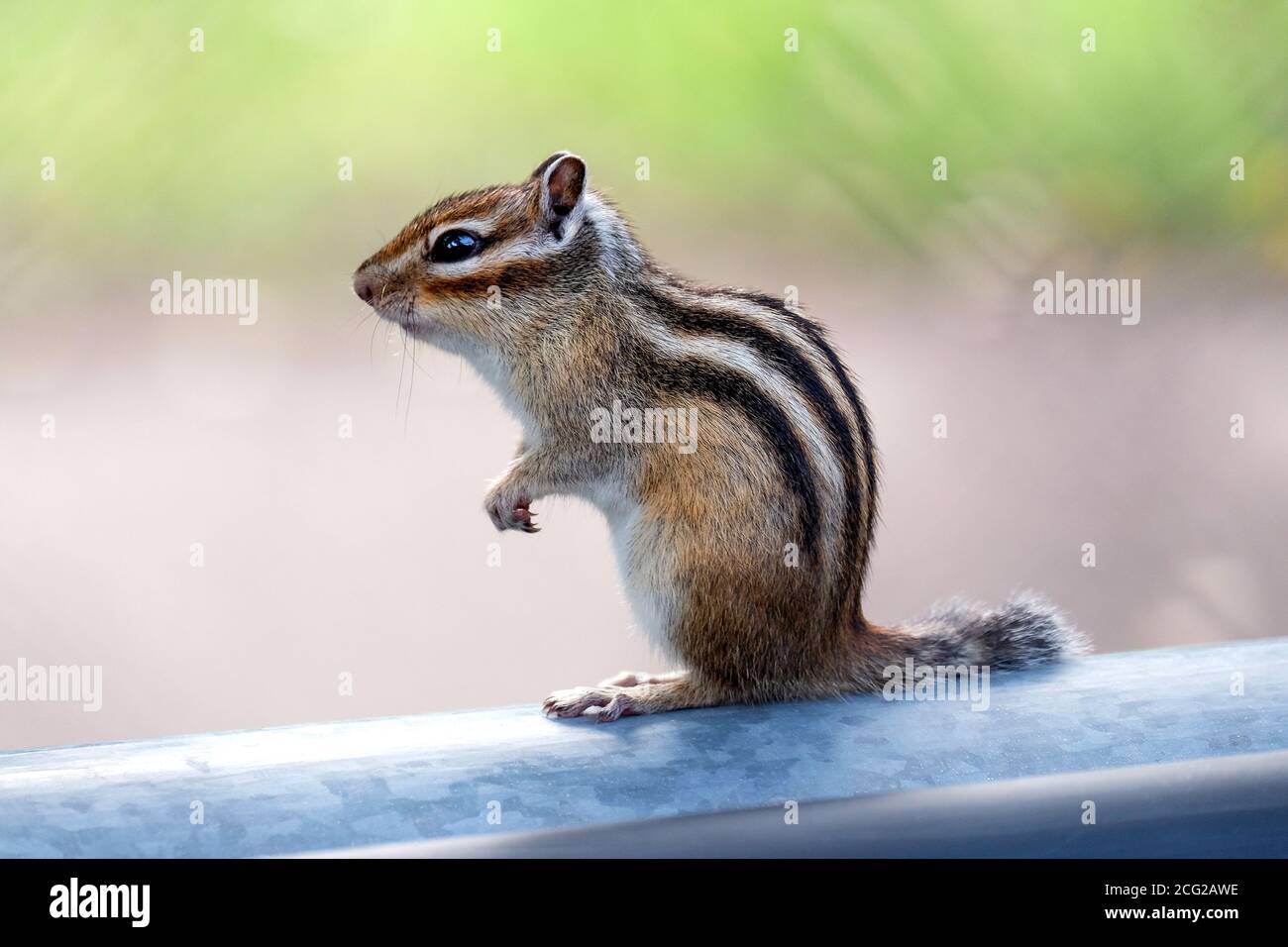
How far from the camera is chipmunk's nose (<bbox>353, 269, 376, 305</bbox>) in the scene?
2305 mm

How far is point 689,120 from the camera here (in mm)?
4340

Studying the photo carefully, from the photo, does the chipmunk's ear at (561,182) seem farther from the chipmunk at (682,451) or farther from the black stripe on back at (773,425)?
the black stripe on back at (773,425)

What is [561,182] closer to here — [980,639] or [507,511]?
[507,511]

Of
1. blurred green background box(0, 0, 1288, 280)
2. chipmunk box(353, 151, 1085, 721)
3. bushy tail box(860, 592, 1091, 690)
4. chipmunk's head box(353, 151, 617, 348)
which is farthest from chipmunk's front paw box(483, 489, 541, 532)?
blurred green background box(0, 0, 1288, 280)

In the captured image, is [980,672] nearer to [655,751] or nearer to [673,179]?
[655,751]

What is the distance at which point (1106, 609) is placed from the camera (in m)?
4.86

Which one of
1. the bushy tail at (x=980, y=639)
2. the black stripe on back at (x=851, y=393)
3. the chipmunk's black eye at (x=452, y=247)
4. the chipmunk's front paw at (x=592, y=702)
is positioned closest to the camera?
the chipmunk's front paw at (x=592, y=702)

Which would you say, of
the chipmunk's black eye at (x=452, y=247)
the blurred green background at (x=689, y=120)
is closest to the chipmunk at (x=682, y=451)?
the chipmunk's black eye at (x=452, y=247)

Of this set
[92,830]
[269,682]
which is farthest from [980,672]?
[269,682]

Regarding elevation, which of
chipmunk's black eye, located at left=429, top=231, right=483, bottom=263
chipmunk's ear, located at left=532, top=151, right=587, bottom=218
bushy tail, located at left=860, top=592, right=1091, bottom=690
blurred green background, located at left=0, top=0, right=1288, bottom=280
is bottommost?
bushy tail, located at left=860, top=592, right=1091, bottom=690

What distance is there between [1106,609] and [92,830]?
4210 mm

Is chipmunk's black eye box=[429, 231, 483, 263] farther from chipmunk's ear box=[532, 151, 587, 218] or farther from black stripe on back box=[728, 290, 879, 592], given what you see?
→ black stripe on back box=[728, 290, 879, 592]

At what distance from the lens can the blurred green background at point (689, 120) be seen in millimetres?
4199
